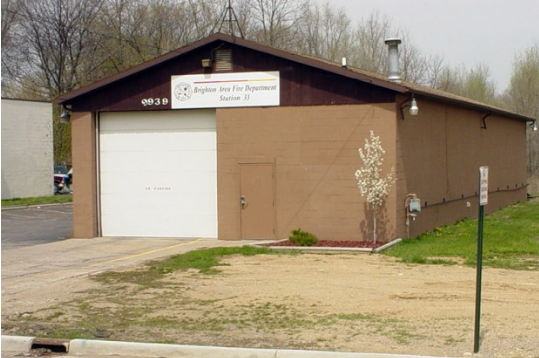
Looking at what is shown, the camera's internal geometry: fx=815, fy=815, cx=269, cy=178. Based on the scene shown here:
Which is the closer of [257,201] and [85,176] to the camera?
[257,201]

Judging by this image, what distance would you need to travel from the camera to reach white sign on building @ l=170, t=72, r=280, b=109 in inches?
813

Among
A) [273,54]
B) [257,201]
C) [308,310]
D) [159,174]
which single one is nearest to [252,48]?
[273,54]

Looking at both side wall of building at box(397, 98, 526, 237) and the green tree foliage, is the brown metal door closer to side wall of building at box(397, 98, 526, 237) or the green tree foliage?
side wall of building at box(397, 98, 526, 237)

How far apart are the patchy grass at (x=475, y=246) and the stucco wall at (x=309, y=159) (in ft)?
5.13

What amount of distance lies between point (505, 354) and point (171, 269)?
814 cm

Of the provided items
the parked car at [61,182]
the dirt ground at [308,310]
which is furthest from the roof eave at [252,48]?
the parked car at [61,182]

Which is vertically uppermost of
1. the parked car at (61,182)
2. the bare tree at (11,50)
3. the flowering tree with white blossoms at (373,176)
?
the bare tree at (11,50)

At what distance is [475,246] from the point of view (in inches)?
733

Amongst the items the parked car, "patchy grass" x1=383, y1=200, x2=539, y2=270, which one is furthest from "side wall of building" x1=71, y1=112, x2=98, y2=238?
the parked car

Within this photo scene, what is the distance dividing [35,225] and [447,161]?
44.9ft

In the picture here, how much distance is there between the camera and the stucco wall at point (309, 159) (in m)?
19.8

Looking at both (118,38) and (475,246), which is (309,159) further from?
(118,38)

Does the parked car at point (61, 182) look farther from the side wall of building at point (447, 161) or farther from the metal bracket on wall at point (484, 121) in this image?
the metal bracket on wall at point (484, 121)

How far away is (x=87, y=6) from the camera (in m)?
54.9
